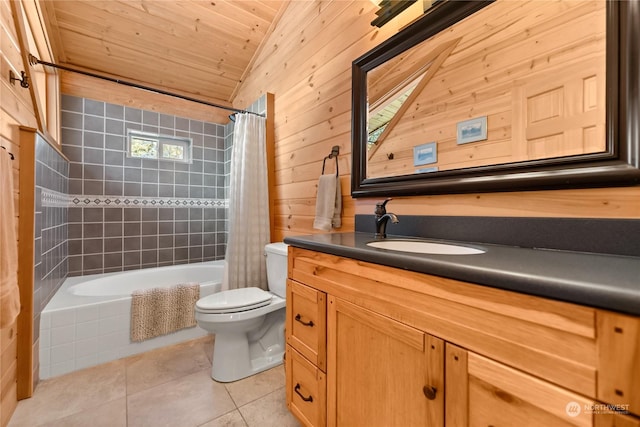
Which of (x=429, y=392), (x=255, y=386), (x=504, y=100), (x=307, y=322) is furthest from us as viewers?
(x=255, y=386)

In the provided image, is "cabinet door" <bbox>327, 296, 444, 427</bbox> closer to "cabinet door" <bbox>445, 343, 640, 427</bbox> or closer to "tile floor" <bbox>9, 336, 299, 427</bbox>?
"cabinet door" <bbox>445, 343, 640, 427</bbox>

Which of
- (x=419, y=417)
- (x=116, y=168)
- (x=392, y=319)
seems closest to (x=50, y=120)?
(x=116, y=168)

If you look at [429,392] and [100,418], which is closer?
[429,392]

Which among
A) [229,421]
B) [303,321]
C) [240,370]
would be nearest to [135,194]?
[240,370]

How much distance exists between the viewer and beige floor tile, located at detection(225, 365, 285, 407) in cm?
145

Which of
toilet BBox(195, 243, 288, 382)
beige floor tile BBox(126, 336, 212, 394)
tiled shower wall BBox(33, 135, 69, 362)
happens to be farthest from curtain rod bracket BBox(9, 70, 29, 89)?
beige floor tile BBox(126, 336, 212, 394)

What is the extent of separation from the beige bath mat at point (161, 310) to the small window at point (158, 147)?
1.58m

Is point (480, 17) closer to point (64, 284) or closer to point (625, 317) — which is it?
point (625, 317)

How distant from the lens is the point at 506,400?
55cm

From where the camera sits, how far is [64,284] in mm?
2188

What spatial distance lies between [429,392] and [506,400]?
0.57 feet

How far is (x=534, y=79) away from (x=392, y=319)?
95cm

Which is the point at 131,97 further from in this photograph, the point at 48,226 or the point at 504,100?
the point at 504,100

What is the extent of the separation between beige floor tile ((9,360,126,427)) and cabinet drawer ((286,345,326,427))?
1.00 metres
